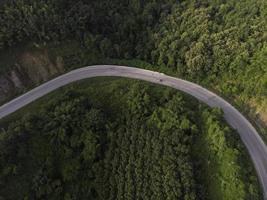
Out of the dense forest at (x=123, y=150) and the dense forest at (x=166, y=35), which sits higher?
the dense forest at (x=166, y=35)

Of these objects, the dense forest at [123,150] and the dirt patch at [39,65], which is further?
the dirt patch at [39,65]

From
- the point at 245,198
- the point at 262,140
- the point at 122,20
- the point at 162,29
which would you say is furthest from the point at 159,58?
the point at 245,198

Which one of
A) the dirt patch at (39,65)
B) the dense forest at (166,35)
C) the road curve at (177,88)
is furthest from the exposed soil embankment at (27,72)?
the dense forest at (166,35)

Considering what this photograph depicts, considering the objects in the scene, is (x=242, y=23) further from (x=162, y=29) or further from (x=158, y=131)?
(x=158, y=131)

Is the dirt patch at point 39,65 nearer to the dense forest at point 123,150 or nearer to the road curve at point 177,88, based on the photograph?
the road curve at point 177,88

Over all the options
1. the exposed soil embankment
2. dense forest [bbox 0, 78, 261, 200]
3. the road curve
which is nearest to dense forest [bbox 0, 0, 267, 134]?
the road curve

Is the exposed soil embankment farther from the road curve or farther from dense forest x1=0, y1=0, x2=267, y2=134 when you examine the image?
dense forest x1=0, y1=0, x2=267, y2=134
